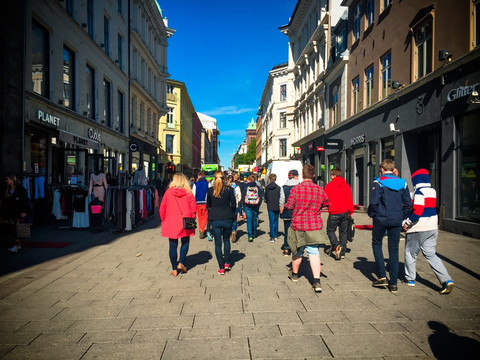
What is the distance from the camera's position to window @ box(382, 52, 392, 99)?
50.1ft

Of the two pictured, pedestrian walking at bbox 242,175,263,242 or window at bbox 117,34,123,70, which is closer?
pedestrian walking at bbox 242,175,263,242

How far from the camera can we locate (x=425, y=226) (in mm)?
5031

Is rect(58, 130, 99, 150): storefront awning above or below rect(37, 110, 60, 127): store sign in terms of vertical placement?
below

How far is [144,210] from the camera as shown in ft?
41.8

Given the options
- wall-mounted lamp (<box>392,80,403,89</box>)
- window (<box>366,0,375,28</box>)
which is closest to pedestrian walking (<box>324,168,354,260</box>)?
wall-mounted lamp (<box>392,80,403,89</box>)

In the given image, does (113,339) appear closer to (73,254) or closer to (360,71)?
(73,254)

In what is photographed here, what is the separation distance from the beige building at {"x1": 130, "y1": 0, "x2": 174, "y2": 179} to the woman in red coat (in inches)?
778

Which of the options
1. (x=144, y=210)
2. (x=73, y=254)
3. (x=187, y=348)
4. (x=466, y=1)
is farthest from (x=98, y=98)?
(x=187, y=348)

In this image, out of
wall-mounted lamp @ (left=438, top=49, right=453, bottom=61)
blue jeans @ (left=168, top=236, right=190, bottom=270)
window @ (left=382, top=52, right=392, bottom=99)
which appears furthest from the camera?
window @ (left=382, top=52, right=392, bottom=99)

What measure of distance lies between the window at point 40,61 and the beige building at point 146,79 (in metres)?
11.1

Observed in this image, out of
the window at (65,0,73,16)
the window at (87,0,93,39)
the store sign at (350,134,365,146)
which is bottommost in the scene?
the store sign at (350,134,365,146)

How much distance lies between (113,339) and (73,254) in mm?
4701

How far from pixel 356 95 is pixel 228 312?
710 inches

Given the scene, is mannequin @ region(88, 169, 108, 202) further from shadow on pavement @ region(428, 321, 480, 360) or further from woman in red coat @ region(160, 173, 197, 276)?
shadow on pavement @ region(428, 321, 480, 360)
